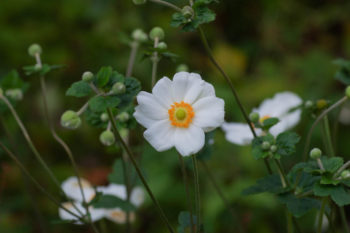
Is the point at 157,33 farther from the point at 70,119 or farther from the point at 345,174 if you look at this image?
the point at 345,174

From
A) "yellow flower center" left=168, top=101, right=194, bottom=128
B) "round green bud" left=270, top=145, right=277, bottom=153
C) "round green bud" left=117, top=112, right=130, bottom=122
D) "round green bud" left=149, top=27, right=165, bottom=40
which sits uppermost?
"round green bud" left=149, top=27, right=165, bottom=40

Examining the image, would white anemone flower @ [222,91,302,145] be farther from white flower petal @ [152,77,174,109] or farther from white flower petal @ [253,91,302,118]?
white flower petal @ [152,77,174,109]

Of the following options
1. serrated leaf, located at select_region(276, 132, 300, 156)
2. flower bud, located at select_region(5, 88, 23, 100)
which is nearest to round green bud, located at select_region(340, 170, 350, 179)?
serrated leaf, located at select_region(276, 132, 300, 156)

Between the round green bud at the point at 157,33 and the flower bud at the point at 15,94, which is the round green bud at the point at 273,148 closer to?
the round green bud at the point at 157,33

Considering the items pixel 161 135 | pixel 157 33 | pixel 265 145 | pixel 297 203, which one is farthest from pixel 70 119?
pixel 297 203

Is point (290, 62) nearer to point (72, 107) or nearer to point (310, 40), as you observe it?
point (310, 40)

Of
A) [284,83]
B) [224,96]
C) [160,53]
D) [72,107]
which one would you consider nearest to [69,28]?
[72,107]

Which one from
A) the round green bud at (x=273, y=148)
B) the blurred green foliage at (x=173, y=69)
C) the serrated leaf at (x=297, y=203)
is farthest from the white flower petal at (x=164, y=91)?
the blurred green foliage at (x=173, y=69)
